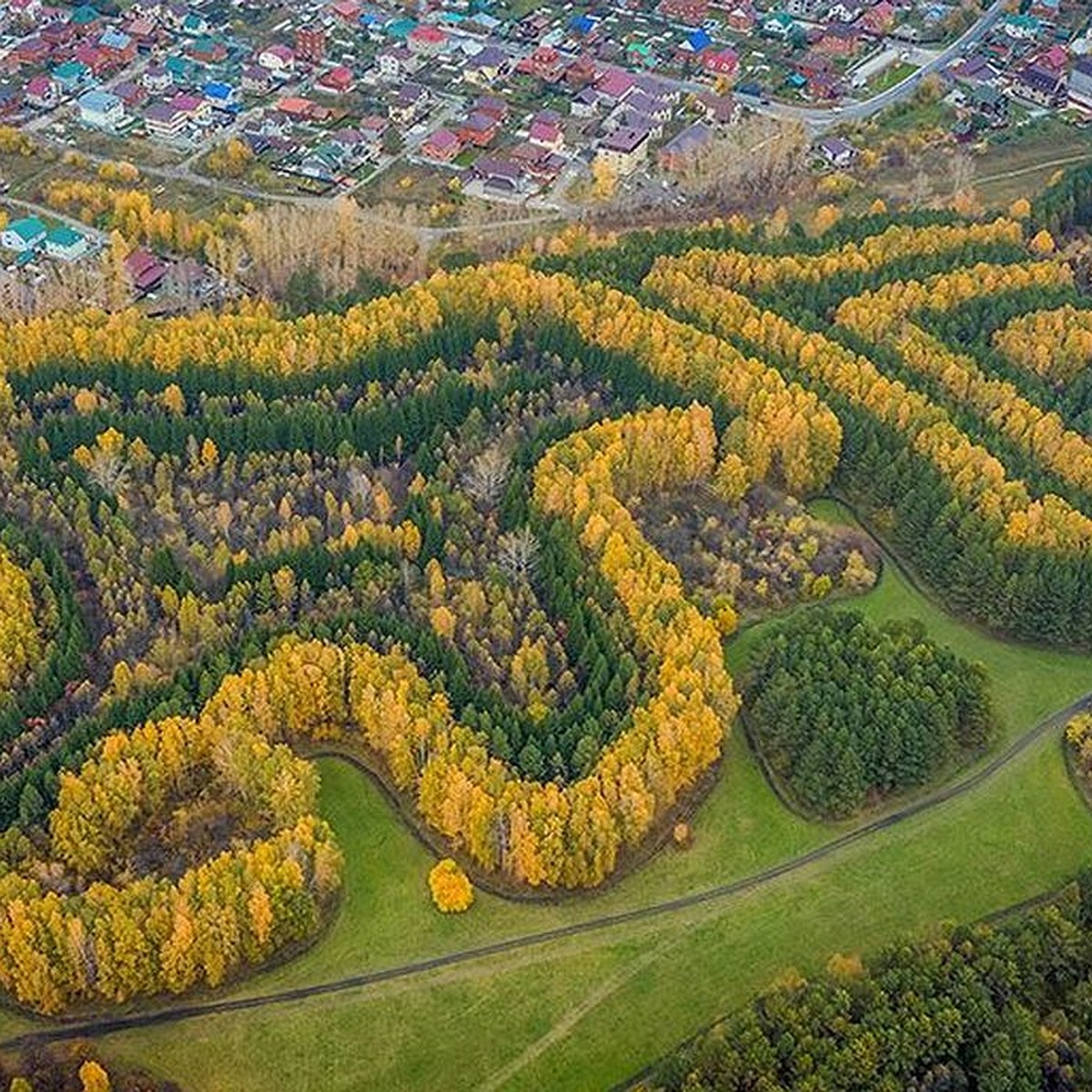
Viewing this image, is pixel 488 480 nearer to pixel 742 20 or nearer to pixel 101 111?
pixel 101 111

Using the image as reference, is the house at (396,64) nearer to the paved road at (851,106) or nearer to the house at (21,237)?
the paved road at (851,106)

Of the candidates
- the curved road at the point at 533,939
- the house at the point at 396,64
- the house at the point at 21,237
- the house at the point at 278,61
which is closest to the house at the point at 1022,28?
the house at the point at 396,64

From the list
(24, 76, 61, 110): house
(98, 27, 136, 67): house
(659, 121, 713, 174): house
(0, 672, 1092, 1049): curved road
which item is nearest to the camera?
(0, 672, 1092, 1049): curved road

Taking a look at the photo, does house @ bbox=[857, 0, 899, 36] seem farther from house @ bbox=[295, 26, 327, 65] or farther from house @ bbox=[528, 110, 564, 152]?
house @ bbox=[295, 26, 327, 65]

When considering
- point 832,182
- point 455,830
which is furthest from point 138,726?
point 832,182

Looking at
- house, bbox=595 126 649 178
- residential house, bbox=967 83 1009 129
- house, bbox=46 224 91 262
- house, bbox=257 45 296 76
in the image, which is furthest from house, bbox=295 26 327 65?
residential house, bbox=967 83 1009 129

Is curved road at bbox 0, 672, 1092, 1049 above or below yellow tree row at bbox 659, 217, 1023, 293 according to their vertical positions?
below
